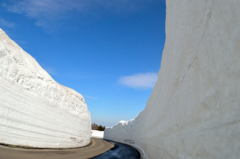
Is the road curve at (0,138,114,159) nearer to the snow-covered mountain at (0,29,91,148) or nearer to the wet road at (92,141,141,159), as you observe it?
the wet road at (92,141,141,159)

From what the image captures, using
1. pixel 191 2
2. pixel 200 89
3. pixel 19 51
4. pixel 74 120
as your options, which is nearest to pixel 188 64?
pixel 200 89

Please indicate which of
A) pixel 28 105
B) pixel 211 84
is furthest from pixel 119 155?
pixel 211 84

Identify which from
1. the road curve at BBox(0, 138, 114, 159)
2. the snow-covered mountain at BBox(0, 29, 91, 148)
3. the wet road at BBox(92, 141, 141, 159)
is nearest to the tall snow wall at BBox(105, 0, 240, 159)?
the road curve at BBox(0, 138, 114, 159)

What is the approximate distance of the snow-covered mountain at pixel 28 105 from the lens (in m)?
11.4

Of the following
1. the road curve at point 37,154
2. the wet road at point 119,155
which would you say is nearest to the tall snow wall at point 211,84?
the road curve at point 37,154

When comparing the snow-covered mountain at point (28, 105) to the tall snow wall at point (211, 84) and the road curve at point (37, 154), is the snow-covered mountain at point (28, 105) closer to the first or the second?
the road curve at point (37, 154)

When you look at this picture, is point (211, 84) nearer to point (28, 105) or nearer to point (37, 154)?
point (37, 154)

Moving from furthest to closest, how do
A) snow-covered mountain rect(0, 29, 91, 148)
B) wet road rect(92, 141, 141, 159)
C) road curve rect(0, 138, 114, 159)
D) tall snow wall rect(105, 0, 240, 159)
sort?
1. wet road rect(92, 141, 141, 159)
2. snow-covered mountain rect(0, 29, 91, 148)
3. road curve rect(0, 138, 114, 159)
4. tall snow wall rect(105, 0, 240, 159)

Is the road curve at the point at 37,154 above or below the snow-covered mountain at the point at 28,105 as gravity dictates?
below

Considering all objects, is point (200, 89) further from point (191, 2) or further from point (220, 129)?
point (191, 2)

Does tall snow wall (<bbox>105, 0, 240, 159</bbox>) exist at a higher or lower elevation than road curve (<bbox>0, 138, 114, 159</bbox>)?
higher

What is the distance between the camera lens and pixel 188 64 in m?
5.06

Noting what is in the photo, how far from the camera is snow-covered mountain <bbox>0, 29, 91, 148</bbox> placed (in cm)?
A: 1138

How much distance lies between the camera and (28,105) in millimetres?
13117
